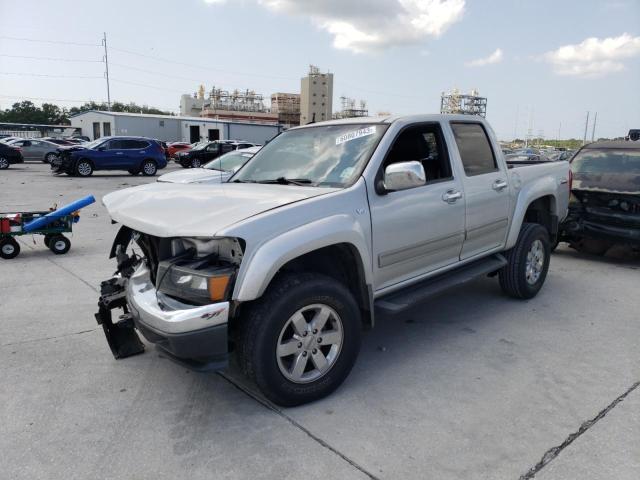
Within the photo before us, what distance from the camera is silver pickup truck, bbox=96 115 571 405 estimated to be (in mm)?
2869

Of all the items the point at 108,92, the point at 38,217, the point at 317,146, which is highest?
the point at 108,92

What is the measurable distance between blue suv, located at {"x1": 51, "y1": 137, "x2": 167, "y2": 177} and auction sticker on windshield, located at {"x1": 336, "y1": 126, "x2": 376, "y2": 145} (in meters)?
Answer: 20.5

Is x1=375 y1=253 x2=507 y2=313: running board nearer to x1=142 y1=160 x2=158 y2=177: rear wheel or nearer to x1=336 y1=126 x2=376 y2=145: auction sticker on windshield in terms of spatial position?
x1=336 y1=126 x2=376 y2=145: auction sticker on windshield

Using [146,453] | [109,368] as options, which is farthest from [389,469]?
[109,368]

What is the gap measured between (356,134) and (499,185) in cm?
169

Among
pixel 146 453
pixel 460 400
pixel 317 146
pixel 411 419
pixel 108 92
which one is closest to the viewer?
pixel 146 453

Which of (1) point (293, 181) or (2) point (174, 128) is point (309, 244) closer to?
(1) point (293, 181)

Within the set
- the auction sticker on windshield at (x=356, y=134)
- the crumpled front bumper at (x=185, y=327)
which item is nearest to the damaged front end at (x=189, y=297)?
the crumpled front bumper at (x=185, y=327)

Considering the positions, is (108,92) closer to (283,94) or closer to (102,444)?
(283,94)

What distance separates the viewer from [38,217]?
7.25 meters

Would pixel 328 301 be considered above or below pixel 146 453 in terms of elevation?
above

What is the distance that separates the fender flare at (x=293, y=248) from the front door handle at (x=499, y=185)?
1899mm

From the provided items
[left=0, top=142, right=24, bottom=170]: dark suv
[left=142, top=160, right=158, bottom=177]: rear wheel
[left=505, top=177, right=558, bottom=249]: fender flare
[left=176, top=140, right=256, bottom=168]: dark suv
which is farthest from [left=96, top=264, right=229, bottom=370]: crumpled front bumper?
[left=0, top=142, right=24, bottom=170]: dark suv

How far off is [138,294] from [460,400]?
2282mm
